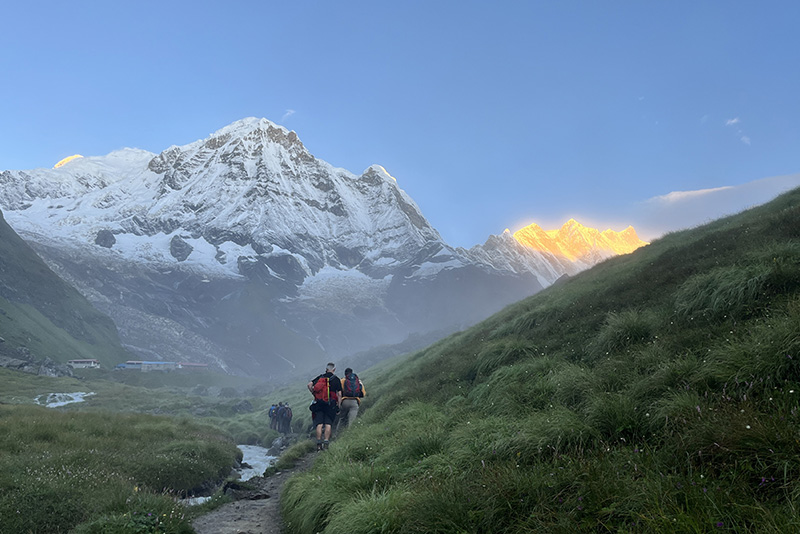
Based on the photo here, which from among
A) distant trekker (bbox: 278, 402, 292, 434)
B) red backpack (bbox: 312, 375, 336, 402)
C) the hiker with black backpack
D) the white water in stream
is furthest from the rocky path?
the white water in stream

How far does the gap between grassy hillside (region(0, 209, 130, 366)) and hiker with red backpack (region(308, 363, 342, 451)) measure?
133898 millimetres

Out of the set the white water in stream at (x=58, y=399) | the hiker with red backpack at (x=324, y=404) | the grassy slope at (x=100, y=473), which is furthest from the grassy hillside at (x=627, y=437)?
the white water in stream at (x=58, y=399)

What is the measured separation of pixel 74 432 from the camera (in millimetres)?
15930

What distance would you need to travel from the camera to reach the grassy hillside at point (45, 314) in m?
120

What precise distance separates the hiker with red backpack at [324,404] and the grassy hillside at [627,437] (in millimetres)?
2789

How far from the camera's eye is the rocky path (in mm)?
7660

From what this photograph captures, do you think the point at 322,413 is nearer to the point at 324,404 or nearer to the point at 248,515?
the point at 324,404

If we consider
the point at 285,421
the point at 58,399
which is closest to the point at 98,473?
the point at 285,421

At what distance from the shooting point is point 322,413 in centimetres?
1407

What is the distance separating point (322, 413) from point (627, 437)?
10623 millimetres

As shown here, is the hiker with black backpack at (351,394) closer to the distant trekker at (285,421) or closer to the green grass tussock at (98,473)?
the green grass tussock at (98,473)

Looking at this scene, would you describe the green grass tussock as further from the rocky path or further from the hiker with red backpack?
the hiker with red backpack

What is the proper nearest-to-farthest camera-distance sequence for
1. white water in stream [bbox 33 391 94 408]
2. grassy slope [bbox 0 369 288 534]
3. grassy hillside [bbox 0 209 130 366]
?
grassy slope [bbox 0 369 288 534], white water in stream [bbox 33 391 94 408], grassy hillside [bbox 0 209 130 366]

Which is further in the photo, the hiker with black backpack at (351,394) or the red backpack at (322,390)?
the hiker with black backpack at (351,394)
